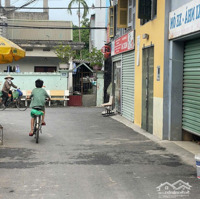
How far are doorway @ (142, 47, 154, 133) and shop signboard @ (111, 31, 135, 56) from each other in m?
1.97

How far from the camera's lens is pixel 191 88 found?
10.5 metres

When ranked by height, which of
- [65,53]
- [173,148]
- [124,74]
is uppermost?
[65,53]

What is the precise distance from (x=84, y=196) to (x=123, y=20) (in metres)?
12.6

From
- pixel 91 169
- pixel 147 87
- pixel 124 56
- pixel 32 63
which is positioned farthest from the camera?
pixel 32 63

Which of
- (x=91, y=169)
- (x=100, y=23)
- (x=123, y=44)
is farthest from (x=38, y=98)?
(x=100, y=23)

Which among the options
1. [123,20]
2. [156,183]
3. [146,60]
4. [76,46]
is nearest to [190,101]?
[146,60]

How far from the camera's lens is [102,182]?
21.4 feet

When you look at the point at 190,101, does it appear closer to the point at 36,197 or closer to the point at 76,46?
the point at 36,197

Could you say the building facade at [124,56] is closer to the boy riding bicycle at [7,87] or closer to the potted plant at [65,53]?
the boy riding bicycle at [7,87]

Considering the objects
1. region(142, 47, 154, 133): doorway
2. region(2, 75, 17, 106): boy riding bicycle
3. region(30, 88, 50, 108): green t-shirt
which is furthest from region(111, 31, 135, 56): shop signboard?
region(30, 88, 50, 108): green t-shirt

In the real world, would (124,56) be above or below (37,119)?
above

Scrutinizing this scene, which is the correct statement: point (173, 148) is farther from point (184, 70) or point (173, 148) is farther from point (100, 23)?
point (100, 23)

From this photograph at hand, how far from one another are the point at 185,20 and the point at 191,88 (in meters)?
1.82

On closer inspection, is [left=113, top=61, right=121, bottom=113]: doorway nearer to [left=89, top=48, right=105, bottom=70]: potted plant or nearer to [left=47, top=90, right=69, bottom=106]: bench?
[left=89, top=48, right=105, bottom=70]: potted plant
